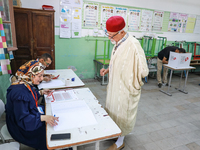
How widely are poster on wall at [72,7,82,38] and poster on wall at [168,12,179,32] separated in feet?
11.1

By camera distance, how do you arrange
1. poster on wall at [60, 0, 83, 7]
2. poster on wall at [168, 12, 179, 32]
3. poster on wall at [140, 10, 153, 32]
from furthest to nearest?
poster on wall at [168, 12, 179, 32] → poster on wall at [140, 10, 153, 32] → poster on wall at [60, 0, 83, 7]

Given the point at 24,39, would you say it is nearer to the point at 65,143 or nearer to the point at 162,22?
the point at 65,143

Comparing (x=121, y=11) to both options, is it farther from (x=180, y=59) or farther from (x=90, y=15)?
(x=180, y=59)

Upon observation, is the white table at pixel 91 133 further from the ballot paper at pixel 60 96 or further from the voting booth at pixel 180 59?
the voting booth at pixel 180 59

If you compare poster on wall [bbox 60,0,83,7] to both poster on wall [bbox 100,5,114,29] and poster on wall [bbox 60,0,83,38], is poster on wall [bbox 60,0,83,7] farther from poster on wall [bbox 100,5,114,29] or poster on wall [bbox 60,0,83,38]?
poster on wall [bbox 100,5,114,29]

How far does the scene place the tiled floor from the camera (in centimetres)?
223

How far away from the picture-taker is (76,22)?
4375mm

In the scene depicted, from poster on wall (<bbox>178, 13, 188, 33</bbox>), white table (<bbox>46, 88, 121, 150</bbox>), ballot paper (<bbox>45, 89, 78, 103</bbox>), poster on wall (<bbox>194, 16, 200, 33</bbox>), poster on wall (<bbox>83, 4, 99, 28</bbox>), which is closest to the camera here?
white table (<bbox>46, 88, 121, 150</bbox>)

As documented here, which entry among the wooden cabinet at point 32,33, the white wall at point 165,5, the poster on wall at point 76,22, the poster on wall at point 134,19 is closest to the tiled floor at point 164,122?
the poster on wall at point 76,22

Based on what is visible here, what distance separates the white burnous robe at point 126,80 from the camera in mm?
1646

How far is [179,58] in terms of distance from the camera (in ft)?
13.0

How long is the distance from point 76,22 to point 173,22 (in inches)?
143

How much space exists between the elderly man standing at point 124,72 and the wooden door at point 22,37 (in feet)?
8.41

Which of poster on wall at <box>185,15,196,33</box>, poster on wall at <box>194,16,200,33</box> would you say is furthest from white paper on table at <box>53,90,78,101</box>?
poster on wall at <box>194,16,200,33</box>
